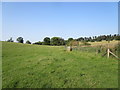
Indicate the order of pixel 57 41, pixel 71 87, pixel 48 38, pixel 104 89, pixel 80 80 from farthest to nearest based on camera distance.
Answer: pixel 48 38, pixel 57 41, pixel 80 80, pixel 71 87, pixel 104 89

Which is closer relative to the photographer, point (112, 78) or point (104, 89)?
point (104, 89)

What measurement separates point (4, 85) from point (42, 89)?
2024 millimetres

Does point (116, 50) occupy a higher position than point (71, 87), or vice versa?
point (116, 50)

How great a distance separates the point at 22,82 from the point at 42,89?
140 centimetres

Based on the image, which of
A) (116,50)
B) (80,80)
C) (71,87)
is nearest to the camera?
(71,87)

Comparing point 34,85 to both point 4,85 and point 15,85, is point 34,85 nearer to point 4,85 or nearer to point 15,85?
point 15,85

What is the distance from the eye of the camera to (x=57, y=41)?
352 ft

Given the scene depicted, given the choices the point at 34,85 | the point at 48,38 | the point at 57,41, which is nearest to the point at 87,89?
the point at 34,85

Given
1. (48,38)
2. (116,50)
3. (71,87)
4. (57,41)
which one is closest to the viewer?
(71,87)

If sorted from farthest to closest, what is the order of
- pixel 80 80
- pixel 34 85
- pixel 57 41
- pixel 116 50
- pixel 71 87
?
pixel 57 41, pixel 116 50, pixel 80 80, pixel 34 85, pixel 71 87

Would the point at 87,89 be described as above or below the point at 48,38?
below

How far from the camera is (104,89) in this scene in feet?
13.3

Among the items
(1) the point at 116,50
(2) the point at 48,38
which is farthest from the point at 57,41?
(1) the point at 116,50

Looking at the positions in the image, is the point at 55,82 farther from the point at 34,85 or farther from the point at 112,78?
the point at 112,78
